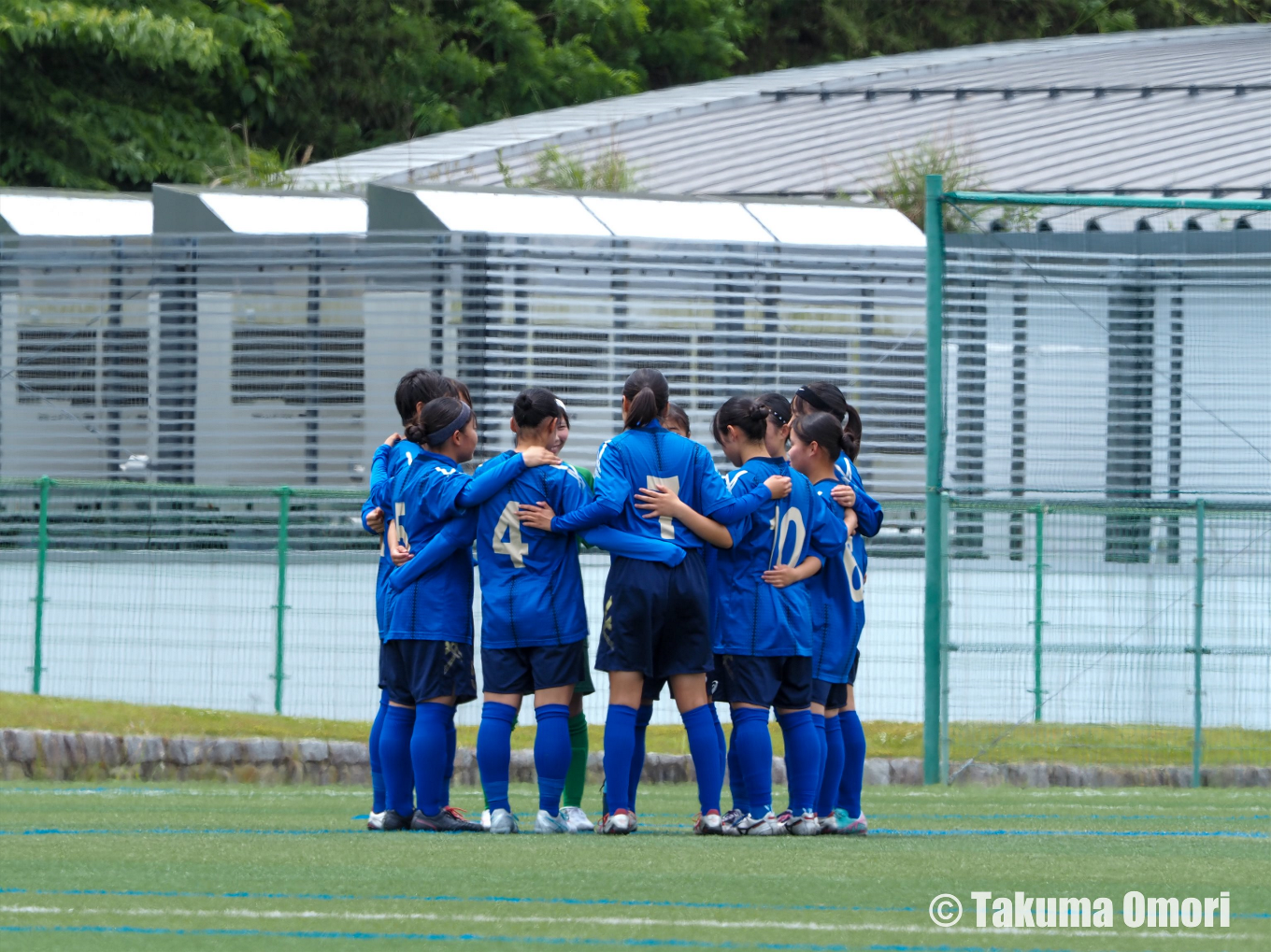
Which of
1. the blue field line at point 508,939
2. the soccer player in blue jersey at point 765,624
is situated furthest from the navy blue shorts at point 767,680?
the blue field line at point 508,939

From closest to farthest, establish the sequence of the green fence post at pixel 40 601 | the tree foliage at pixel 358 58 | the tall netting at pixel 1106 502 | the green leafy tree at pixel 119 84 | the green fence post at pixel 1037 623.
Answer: the tall netting at pixel 1106 502 < the green fence post at pixel 1037 623 < the green fence post at pixel 40 601 < the green leafy tree at pixel 119 84 < the tree foliage at pixel 358 58

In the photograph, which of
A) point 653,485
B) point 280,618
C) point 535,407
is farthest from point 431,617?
point 280,618

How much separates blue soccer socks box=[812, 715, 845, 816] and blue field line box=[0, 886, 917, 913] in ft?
7.36

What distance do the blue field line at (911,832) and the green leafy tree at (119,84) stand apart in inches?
667

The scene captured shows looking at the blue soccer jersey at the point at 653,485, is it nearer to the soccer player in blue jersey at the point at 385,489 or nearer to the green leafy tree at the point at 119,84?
the soccer player in blue jersey at the point at 385,489

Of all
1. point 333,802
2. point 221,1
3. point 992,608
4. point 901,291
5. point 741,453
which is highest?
point 221,1

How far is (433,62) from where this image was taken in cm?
3259

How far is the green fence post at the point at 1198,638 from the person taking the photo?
11828 mm

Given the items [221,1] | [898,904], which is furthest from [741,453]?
[221,1]

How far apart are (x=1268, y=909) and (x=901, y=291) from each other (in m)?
10.1

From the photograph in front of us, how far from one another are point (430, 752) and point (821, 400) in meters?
2.10

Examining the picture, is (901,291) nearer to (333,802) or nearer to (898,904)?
(333,802)

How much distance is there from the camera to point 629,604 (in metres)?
8.07

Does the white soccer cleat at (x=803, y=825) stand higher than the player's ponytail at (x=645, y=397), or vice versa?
the player's ponytail at (x=645, y=397)
